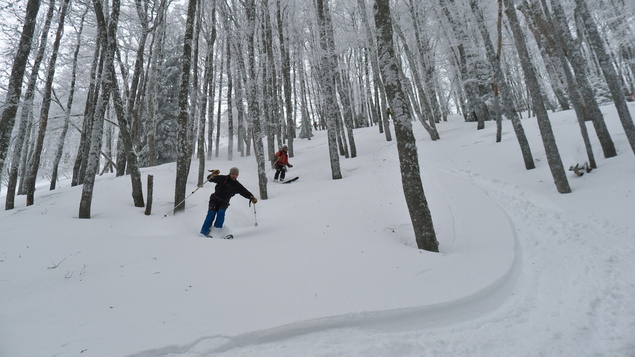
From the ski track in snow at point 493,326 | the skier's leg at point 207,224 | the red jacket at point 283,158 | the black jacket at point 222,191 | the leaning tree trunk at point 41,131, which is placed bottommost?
the ski track in snow at point 493,326

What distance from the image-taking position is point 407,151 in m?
4.50

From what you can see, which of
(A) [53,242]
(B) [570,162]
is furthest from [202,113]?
(B) [570,162]

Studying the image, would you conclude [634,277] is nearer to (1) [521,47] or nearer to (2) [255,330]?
(2) [255,330]

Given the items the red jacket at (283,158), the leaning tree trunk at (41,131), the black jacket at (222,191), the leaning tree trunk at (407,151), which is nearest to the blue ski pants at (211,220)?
the black jacket at (222,191)

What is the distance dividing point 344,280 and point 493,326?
1613 mm

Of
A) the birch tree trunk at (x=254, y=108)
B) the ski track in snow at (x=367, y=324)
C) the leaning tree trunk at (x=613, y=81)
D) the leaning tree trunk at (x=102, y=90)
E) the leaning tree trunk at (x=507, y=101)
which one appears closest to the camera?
the ski track in snow at (x=367, y=324)

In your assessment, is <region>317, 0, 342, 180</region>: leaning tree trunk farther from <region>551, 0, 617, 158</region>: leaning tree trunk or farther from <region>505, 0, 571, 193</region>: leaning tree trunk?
<region>551, 0, 617, 158</region>: leaning tree trunk

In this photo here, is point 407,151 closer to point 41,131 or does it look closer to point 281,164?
point 281,164

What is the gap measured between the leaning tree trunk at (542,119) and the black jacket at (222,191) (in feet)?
24.5

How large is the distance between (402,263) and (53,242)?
5.86m

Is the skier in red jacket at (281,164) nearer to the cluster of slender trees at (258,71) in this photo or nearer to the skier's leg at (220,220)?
the cluster of slender trees at (258,71)

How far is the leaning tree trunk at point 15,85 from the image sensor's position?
568 centimetres

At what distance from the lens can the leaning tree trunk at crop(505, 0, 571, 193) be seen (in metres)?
6.29

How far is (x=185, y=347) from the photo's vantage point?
7.44 ft
